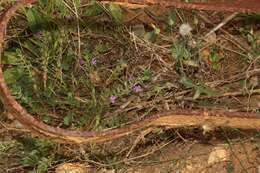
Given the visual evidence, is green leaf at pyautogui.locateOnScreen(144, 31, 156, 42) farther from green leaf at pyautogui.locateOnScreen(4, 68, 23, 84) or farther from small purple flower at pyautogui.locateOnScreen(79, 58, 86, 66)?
green leaf at pyautogui.locateOnScreen(4, 68, 23, 84)

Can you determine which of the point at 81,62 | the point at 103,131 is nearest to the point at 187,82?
the point at 81,62

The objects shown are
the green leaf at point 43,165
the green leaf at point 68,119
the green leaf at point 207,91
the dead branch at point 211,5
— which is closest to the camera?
the dead branch at point 211,5

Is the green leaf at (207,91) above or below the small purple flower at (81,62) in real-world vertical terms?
below

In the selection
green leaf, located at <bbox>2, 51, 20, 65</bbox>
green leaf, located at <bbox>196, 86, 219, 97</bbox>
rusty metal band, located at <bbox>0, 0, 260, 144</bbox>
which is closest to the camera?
rusty metal band, located at <bbox>0, 0, 260, 144</bbox>

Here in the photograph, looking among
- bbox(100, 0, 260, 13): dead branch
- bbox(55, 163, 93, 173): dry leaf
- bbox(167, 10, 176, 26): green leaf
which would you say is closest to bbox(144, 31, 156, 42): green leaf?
bbox(167, 10, 176, 26): green leaf

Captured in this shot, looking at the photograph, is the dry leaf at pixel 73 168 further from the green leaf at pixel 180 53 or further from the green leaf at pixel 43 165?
the green leaf at pixel 180 53

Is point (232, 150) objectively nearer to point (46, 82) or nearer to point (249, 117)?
point (249, 117)

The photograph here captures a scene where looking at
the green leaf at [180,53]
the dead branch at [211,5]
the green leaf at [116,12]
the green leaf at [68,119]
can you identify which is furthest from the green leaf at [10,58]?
the dead branch at [211,5]
